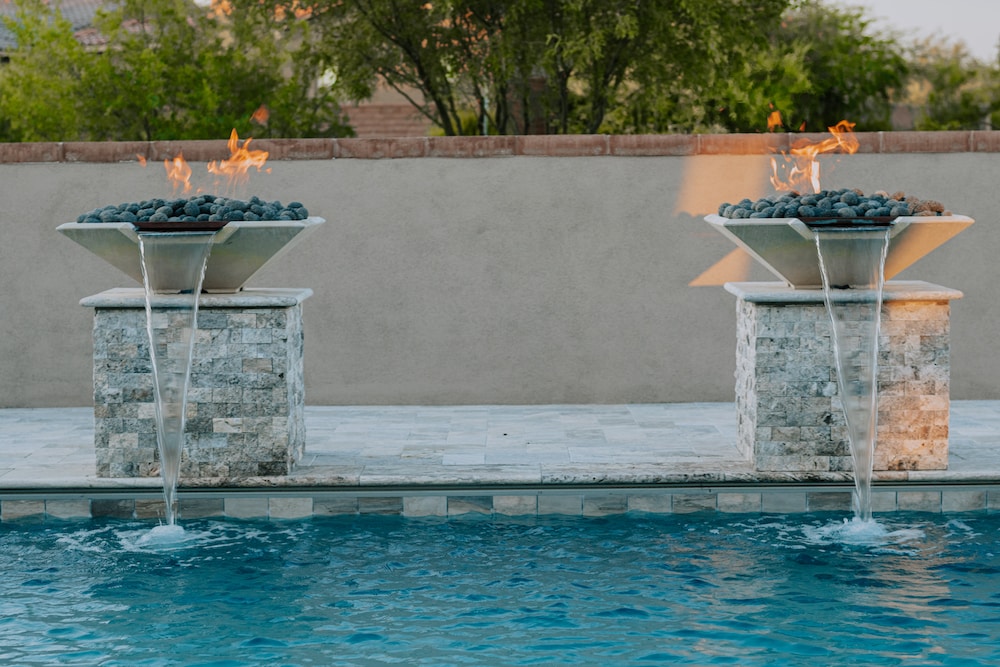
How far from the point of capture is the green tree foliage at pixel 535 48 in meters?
15.7

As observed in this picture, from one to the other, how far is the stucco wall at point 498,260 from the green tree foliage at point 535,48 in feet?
23.4

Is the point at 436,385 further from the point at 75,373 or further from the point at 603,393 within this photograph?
the point at 75,373

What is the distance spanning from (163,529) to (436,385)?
9.59 ft

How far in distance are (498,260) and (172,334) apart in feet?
9.10

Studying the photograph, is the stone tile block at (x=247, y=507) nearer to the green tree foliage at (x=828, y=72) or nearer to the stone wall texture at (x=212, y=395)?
the stone wall texture at (x=212, y=395)

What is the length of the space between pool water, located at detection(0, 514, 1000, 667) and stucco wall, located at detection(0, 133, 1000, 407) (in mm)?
2568

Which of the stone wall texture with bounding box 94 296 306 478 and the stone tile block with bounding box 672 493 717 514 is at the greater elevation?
the stone wall texture with bounding box 94 296 306 478

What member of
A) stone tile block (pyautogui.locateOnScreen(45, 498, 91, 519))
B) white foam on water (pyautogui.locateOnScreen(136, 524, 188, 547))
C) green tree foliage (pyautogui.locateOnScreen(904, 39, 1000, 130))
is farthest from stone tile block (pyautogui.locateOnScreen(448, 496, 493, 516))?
green tree foliage (pyautogui.locateOnScreen(904, 39, 1000, 130))

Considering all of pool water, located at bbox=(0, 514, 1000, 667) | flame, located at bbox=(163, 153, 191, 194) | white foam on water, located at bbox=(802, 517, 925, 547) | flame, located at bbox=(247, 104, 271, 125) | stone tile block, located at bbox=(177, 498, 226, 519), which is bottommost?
pool water, located at bbox=(0, 514, 1000, 667)

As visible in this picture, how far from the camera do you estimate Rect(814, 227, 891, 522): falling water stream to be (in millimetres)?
6066

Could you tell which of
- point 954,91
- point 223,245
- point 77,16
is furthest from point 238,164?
point 77,16

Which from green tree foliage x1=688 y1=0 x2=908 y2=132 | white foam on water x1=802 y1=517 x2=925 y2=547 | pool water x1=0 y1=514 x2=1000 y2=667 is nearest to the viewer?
pool water x1=0 y1=514 x2=1000 y2=667

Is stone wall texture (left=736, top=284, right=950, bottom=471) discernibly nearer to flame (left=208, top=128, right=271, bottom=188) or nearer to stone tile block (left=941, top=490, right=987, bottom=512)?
stone tile block (left=941, top=490, right=987, bottom=512)

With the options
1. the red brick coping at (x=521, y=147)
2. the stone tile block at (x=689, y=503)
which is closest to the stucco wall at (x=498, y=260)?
the red brick coping at (x=521, y=147)
